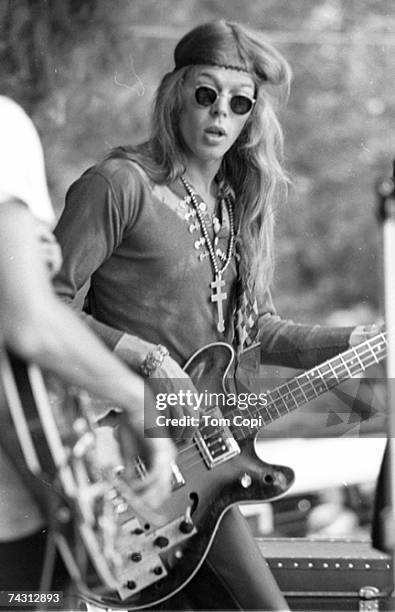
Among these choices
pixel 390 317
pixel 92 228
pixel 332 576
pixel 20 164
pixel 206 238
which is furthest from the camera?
pixel 332 576

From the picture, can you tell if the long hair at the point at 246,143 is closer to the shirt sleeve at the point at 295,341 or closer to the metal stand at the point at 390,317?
the shirt sleeve at the point at 295,341

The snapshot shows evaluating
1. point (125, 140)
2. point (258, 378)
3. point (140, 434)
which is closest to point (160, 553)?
point (258, 378)

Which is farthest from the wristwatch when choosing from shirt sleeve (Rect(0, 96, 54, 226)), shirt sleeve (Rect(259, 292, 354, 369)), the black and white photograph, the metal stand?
shirt sleeve (Rect(0, 96, 54, 226))

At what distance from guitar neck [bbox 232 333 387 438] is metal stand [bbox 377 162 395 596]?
9 centimetres

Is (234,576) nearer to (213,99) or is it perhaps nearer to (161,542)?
(161,542)

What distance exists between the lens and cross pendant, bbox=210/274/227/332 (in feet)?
8.68

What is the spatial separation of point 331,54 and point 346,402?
85 centimetres

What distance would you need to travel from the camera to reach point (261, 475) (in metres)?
2.61

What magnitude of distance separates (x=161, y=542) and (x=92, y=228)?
2.46ft

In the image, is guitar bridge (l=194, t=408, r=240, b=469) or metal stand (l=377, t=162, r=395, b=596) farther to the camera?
guitar bridge (l=194, t=408, r=240, b=469)

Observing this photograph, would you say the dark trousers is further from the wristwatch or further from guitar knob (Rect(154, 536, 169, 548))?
the wristwatch

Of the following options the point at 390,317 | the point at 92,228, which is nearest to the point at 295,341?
the point at 390,317

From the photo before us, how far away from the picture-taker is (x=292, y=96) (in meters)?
2.68

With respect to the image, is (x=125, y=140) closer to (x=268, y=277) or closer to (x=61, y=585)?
(x=268, y=277)
